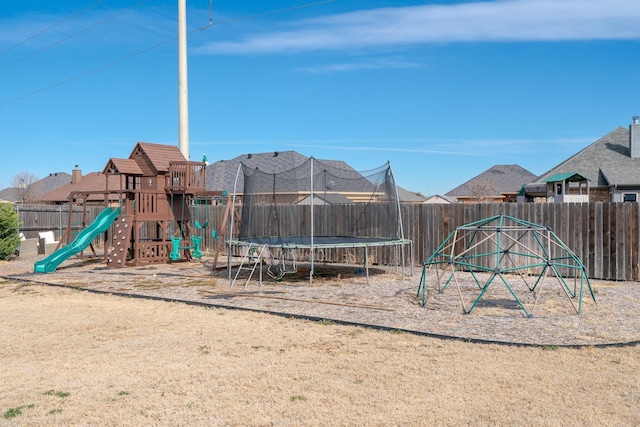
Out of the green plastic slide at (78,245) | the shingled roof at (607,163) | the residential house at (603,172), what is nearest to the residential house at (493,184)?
the shingled roof at (607,163)

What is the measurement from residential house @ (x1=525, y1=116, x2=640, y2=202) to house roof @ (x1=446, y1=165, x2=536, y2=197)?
22643 mm

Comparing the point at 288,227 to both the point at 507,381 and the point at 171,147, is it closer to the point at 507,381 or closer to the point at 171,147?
the point at 171,147

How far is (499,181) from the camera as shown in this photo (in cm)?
5744

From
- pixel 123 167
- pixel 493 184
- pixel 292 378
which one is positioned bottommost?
pixel 292 378

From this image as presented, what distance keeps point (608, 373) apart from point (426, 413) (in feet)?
6.98

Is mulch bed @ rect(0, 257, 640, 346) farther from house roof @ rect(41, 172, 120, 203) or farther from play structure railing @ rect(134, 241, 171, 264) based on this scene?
house roof @ rect(41, 172, 120, 203)

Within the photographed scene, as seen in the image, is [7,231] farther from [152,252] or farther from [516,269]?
[516,269]

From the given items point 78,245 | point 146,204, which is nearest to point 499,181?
point 146,204

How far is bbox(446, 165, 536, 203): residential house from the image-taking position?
5377cm

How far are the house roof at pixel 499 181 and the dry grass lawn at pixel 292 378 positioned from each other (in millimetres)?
50018

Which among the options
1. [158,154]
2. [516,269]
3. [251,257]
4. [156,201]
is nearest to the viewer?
[516,269]

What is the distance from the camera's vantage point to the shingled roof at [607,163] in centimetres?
2772

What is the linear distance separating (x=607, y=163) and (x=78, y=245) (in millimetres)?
25454

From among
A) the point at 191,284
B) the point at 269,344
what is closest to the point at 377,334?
the point at 269,344
